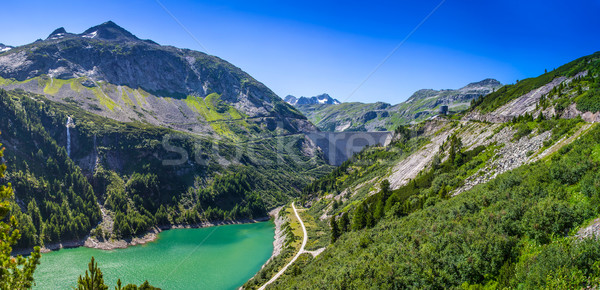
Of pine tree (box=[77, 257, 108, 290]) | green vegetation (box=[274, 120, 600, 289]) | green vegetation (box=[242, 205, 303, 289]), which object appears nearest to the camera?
pine tree (box=[77, 257, 108, 290])

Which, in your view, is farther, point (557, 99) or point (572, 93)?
point (557, 99)

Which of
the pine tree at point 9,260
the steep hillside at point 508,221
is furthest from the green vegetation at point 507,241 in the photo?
the pine tree at point 9,260

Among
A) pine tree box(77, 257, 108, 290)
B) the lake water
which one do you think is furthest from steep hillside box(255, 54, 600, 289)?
the lake water

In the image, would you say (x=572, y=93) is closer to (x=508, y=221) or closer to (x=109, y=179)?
(x=508, y=221)

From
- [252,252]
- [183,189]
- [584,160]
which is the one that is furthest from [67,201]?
[584,160]

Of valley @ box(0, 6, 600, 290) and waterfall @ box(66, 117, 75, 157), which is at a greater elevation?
waterfall @ box(66, 117, 75, 157)

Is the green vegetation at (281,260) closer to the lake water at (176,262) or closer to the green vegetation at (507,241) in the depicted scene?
the lake water at (176,262)

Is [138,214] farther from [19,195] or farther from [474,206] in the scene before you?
[474,206]

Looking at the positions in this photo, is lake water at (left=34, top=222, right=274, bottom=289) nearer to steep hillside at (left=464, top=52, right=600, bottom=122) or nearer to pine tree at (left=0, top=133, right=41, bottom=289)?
pine tree at (left=0, top=133, right=41, bottom=289)

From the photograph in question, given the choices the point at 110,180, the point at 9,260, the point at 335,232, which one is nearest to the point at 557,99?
the point at 335,232
